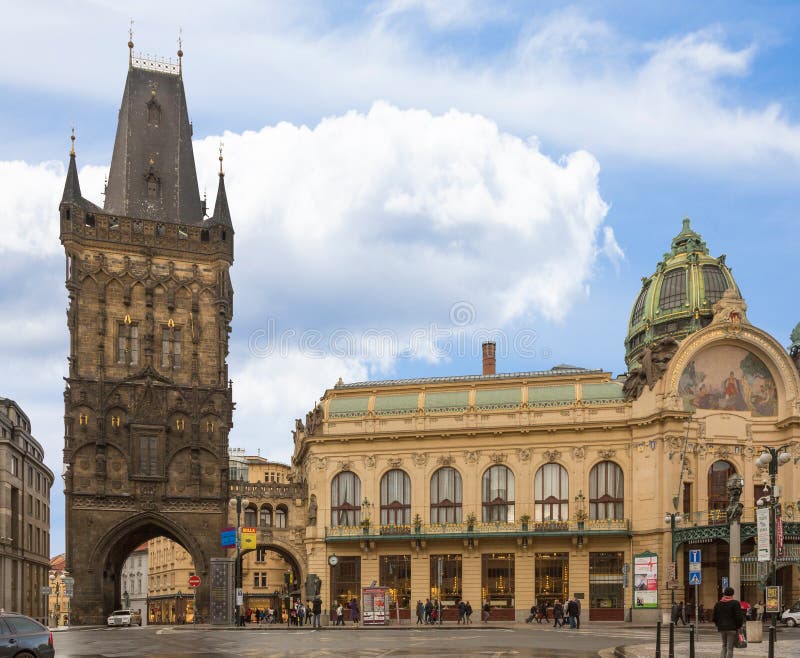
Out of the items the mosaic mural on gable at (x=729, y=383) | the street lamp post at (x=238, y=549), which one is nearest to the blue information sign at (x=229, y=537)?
the street lamp post at (x=238, y=549)

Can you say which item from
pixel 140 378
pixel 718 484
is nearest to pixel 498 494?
pixel 718 484

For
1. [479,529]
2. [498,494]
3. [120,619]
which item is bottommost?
[120,619]

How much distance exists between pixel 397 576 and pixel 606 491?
51.2ft

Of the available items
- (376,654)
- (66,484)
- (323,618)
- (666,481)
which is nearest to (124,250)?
(66,484)

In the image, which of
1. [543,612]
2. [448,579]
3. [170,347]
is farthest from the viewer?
[170,347]

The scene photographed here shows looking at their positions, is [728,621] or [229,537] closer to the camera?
[728,621]

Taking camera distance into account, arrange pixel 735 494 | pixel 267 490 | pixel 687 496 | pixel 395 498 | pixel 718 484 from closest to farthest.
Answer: pixel 735 494
pixel 687 496
pixel 718 484
pixel 395 498
pixel 267 490

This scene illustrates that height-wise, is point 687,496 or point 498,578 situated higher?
point 687,496

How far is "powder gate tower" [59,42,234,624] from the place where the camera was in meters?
81.9

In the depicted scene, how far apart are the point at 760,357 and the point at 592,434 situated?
12.8 metres

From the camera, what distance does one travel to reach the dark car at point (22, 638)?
87.3 feet

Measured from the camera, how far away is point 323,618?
3041 inches

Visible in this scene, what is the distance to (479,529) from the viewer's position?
76.8 metres

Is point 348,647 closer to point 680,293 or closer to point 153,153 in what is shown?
point 680,293
